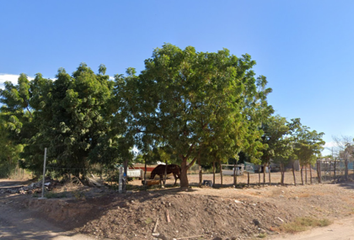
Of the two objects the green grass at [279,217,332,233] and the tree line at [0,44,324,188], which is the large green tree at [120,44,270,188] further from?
the green grass at [279,217,332,233]

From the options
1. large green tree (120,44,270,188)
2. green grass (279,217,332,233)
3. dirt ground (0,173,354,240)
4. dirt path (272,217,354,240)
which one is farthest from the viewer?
large green tree (120,44,270,188)

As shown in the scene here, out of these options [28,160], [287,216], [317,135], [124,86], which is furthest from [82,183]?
[317,135]

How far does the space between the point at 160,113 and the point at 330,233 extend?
29.2 feet

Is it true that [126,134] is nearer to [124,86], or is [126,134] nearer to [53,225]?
[124,86]

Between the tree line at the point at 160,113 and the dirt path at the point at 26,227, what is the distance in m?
4.60

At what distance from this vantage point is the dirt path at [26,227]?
385 inches

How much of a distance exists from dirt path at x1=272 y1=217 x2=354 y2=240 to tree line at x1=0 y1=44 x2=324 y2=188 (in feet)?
15.5

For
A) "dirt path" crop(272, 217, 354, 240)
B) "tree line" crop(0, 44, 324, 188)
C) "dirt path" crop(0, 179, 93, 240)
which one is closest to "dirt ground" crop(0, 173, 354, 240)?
"dirt path" crop(0, 179, 93, 240)

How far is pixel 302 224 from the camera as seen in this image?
11.0 metres

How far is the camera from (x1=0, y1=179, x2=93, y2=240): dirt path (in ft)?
32.1

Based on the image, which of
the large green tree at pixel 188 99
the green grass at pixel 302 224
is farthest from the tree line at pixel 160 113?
the green grass at pixel 302 224

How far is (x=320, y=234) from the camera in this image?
9.84m

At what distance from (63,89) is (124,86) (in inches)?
282

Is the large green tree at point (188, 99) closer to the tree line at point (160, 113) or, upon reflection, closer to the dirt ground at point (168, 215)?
the tree line at point (160, 113)
